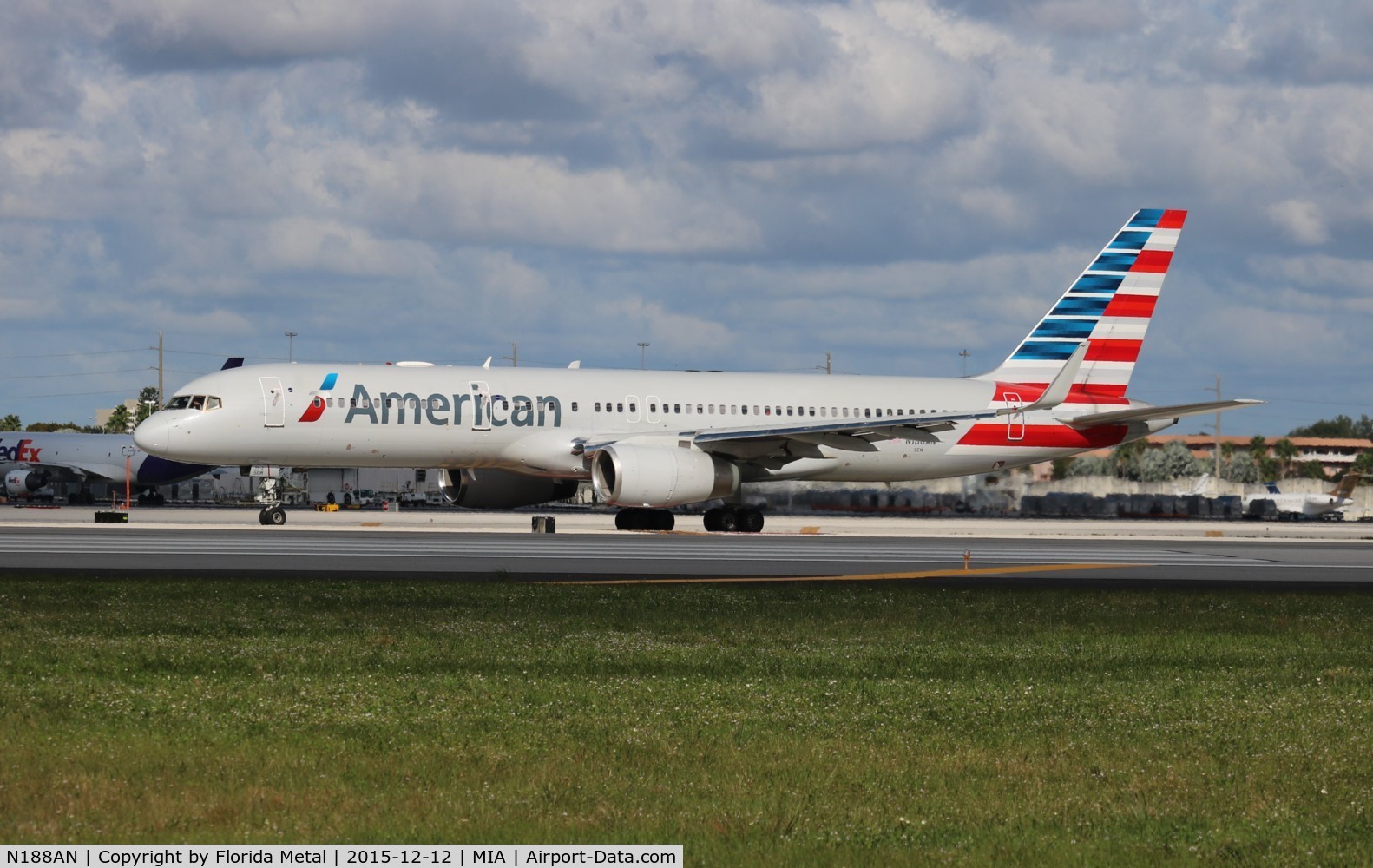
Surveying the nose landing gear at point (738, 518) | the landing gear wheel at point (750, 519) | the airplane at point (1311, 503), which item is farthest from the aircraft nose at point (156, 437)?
the airplane at point (1311, 503)

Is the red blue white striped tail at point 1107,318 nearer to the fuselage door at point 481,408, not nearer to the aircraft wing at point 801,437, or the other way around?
the aircraft wing at point 801,437

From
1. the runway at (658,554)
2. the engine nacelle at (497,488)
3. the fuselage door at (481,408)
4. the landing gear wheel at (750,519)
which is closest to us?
the runway at (658,554)

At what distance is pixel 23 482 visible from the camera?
8162 cm

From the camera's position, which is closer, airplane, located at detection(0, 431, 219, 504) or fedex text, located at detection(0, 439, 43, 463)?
airplane, located at detection(0, 431, 219, 504)

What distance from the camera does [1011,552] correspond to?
34438mm

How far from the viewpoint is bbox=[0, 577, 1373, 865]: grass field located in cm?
790

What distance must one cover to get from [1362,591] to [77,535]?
26288 millimetres

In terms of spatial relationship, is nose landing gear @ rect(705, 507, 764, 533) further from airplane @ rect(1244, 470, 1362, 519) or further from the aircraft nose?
airplane @ rect(1244, 470, 1362, 519)

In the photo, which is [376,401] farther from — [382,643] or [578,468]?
[382,643]

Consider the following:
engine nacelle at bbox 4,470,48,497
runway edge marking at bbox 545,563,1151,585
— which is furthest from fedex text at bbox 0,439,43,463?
runway edge marking at bbox 545,563,1151,585

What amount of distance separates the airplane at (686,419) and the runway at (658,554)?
1.76 meters

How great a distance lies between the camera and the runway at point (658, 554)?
2502 centimetres
